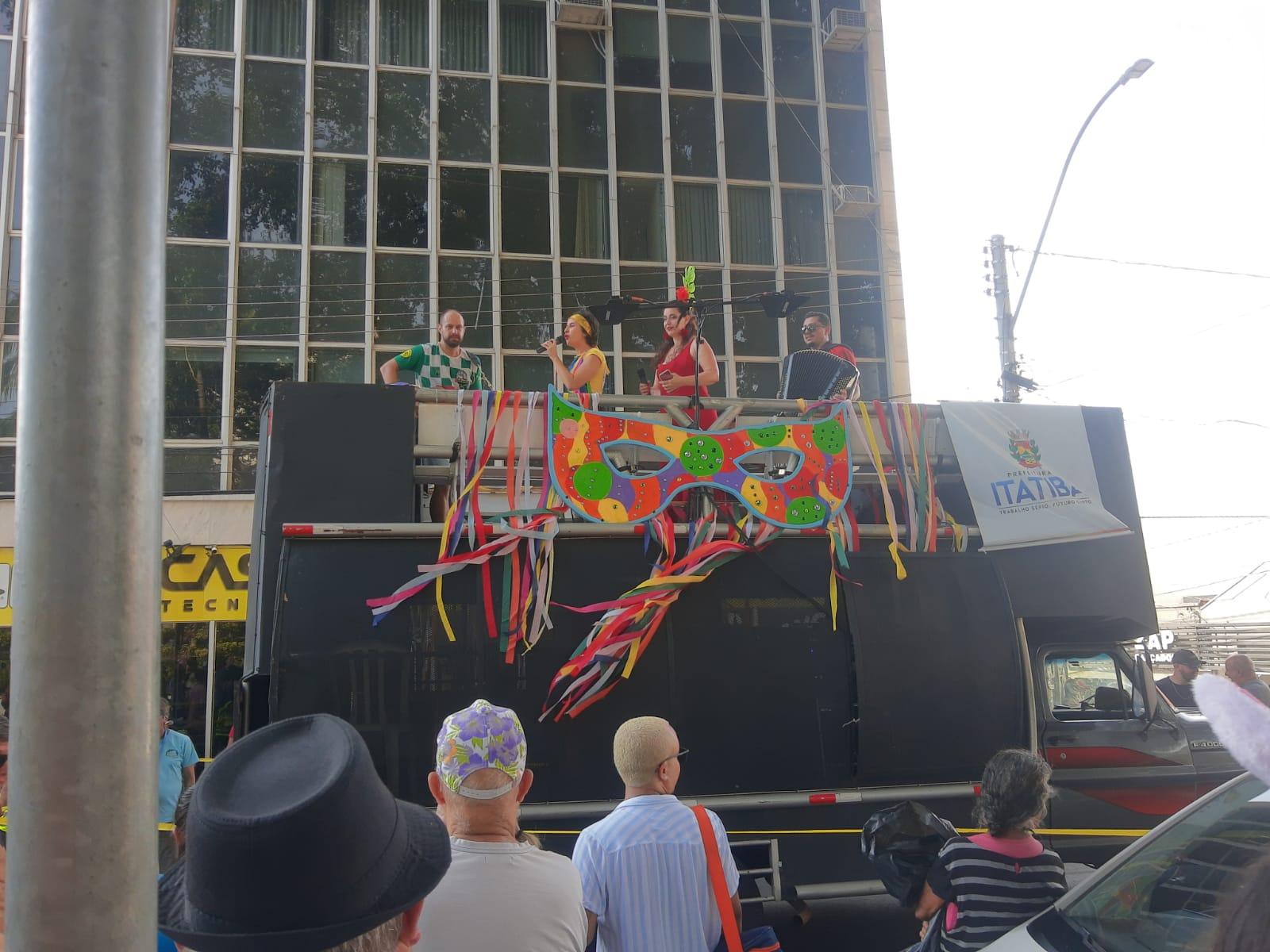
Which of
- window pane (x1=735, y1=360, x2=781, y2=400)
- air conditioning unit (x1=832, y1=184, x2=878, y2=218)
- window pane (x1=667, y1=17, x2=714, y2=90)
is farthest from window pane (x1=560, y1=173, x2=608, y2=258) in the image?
air conditioning unit (x1=832, y1=184, x2=878, y2=218)

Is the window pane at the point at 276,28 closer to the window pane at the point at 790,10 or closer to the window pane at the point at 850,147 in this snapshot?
the window pane at the point at 790,10

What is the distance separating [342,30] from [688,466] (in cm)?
1366

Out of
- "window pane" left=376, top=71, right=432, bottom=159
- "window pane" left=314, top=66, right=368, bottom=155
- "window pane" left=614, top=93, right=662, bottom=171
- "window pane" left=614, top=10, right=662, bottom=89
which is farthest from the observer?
"window pane" left=614, top=10, right=662, bottom=89

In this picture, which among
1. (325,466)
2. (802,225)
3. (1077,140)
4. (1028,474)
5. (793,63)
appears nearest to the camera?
(325,466)

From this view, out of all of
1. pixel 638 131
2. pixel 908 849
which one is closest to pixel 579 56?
pixel 638 131

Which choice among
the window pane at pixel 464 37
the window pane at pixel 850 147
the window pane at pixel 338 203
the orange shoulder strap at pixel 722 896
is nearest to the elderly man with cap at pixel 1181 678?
the orange shoulder strap at pixel 722 896

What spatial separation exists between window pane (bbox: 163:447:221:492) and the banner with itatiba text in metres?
11.5

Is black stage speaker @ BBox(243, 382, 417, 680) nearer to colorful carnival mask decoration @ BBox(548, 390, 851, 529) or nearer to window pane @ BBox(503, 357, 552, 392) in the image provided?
colorful carnival mask decoration @ BBox(548, 390, 851, 529)

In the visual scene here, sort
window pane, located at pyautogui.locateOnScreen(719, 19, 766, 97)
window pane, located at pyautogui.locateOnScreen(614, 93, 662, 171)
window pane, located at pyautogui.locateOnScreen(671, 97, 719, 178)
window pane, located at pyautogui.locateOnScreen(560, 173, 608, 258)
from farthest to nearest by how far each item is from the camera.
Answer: window pane, located at pyautogui.locateOnScreen(719, 19, 766, 97), window pane, located at pyautogui.locateOnScreen(671, 97, 719, 178), window pane, located at pyautogui.locateOnScreen(614, 93, 662, 171), window pane, located at pyautogui.locateOnScreen(560, 173, 608, 258)

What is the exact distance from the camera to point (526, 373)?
16641mm

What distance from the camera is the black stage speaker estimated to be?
19.0 ft

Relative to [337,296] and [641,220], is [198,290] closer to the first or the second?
[337,296]

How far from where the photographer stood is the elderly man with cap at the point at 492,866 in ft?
8.58

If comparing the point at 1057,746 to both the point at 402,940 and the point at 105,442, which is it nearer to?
the point at 402,940
